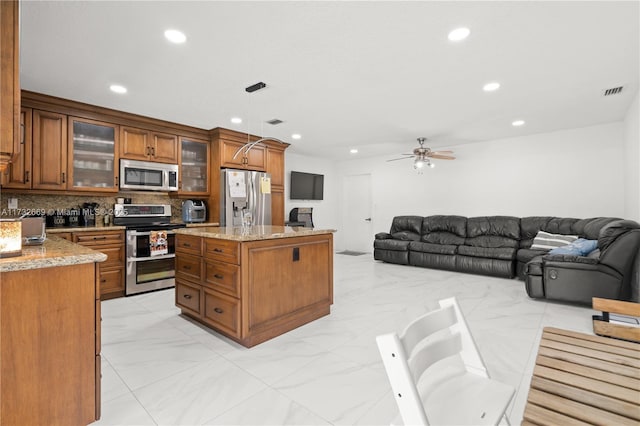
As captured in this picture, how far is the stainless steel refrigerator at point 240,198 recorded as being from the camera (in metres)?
4.95

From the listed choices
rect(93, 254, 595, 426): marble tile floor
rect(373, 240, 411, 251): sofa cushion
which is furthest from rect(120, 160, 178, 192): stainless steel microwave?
rect(373, 240, 411, 251): sofa cushion

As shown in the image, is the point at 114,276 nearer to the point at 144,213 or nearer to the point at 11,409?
the point at 144,213

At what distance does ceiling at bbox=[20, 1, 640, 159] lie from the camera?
6.93 ft

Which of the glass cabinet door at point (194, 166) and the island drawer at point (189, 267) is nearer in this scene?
the island drawer at point (189, 267)

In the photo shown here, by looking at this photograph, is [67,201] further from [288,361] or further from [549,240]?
[549,240]

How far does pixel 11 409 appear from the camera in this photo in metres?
1.36

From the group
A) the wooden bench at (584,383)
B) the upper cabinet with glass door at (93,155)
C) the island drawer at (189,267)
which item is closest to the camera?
the wooden bench at (584,383)

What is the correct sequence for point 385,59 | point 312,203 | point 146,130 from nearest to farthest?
point 385,59 → point 146,130 → point 312,203

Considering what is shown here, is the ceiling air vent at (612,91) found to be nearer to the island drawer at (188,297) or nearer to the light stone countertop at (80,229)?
the island drawer at (188,297)

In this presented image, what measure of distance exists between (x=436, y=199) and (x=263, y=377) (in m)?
5.73

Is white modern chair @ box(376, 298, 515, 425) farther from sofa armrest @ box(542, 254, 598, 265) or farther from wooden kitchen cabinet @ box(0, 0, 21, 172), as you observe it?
sofa armrest @ box(542, 254, 598, 265)

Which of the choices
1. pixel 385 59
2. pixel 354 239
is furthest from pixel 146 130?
pixel 354 239

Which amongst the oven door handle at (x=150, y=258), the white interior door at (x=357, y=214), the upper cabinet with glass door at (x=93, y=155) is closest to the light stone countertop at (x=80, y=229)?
the oven door handle at (x=150, y=258)

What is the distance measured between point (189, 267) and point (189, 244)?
0.74 ft
